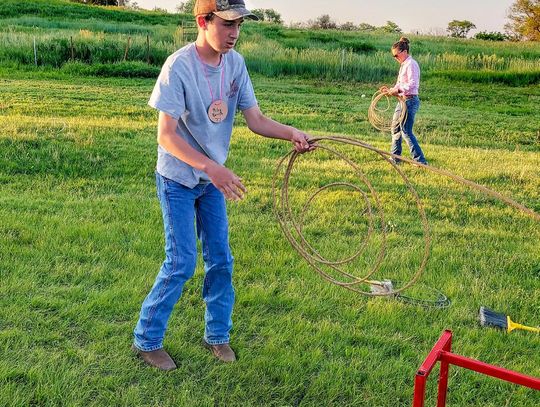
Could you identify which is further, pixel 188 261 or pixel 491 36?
pixel 491 36

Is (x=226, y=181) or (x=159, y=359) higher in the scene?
(x=226, y=181)

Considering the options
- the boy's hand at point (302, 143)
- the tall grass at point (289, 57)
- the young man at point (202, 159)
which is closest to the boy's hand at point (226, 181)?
the young man at point (202, 159)

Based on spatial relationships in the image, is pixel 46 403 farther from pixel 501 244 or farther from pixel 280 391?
pixel 501 244

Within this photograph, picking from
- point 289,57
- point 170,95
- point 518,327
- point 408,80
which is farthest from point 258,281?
point 289,57

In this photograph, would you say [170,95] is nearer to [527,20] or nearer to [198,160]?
[198,160]

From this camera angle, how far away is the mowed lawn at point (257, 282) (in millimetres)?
3279

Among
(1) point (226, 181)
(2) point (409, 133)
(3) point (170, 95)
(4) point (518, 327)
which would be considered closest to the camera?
(1) point (226, 181)

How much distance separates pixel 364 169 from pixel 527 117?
8.46 m

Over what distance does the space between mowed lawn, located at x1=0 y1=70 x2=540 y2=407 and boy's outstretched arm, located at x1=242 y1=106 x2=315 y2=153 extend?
114cm

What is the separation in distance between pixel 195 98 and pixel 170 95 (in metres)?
0.14

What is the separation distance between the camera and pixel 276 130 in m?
3.40

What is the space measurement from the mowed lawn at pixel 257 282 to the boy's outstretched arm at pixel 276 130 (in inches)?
45.0

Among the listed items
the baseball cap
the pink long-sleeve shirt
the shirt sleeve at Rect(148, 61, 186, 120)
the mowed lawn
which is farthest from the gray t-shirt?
the pink long-sleeve shirt

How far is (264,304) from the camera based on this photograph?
4.12 metres
